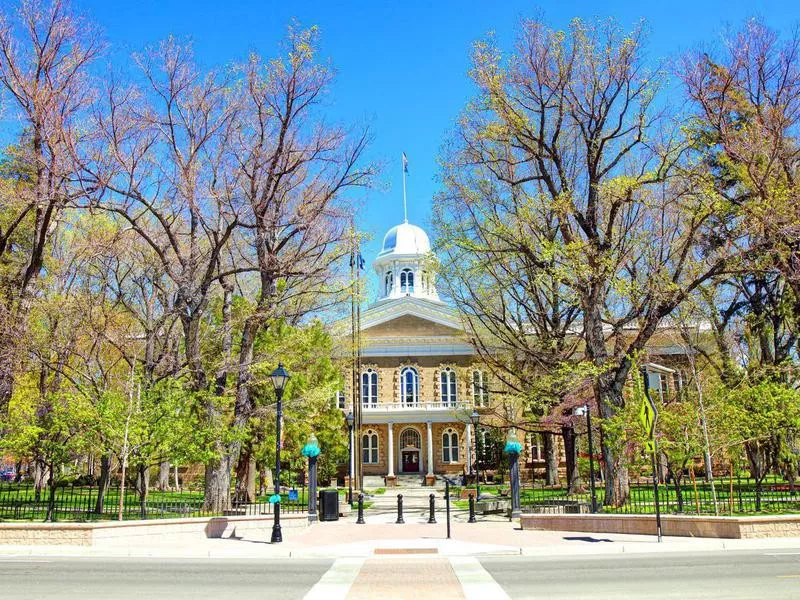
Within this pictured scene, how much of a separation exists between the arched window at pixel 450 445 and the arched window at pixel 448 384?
2513 millimetres

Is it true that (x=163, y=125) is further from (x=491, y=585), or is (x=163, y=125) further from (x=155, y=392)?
(x=491, y=585)

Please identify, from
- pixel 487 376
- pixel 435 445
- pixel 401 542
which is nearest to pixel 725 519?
pixel 401 542

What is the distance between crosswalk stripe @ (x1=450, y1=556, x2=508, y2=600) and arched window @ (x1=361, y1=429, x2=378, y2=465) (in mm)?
37718

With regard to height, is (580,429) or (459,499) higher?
(580,429)

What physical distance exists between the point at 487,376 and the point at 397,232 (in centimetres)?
2672

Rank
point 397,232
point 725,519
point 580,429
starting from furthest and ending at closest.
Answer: point 397,232, point 580,429, point 725,519

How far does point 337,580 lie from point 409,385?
41142mm

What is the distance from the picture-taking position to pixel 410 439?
169ft

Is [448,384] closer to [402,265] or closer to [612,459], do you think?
[402,265]

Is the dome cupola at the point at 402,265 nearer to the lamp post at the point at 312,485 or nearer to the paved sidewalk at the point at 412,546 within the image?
the lamp post at the point at 312,485

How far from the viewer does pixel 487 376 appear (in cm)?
4756

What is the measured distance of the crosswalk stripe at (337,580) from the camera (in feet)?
31.2

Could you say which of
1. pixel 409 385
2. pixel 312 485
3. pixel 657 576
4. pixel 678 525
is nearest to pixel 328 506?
pixel 312 485

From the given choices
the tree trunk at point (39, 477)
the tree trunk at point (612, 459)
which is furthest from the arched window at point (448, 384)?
the tree trunk at point (612, 459)
